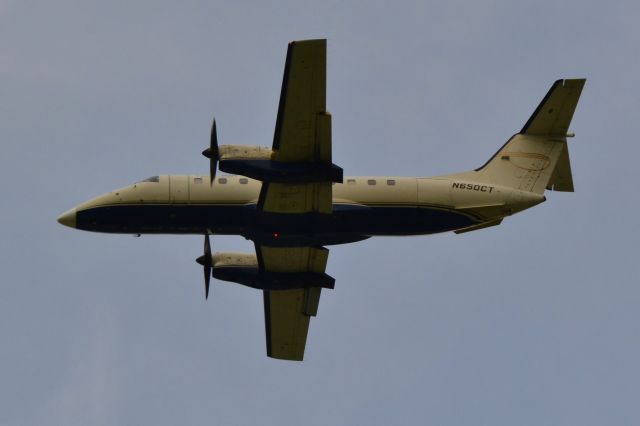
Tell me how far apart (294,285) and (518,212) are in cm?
864

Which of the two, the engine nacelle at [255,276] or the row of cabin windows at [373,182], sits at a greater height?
the row of cabin windows at [373,182]

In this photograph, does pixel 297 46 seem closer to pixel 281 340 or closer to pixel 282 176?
pixel 282 176

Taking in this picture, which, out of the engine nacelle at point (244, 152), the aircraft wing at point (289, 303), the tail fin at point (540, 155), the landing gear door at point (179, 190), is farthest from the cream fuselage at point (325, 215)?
the engine nacelle at point (244, 152)

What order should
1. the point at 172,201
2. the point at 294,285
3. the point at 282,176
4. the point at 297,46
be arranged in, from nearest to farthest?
the point at 297,46
the point at 282,176
the point at 172,201
the point at 294,285

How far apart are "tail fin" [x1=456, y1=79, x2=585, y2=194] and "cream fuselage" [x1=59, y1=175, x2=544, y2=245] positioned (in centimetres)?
80

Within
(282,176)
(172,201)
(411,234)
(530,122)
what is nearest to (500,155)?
(530,122)

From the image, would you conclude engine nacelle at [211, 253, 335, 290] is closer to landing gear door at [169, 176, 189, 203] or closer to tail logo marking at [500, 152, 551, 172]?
landing gear door at [169, 176, 189, 203]

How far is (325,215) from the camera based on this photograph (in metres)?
39.4

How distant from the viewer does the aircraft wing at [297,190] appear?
3581 centimetres

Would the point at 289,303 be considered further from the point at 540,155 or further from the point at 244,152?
the point at 540,155

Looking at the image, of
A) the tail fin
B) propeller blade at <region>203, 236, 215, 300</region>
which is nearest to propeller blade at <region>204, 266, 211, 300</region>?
propeller blade at <region>203, 236, 215, 300</region>

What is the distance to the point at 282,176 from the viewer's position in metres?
37.8

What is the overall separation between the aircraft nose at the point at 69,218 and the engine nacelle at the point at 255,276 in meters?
5.45

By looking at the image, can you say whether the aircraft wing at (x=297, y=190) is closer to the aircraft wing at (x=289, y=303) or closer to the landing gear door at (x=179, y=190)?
the aircraft wing at (x=289, y=303)
